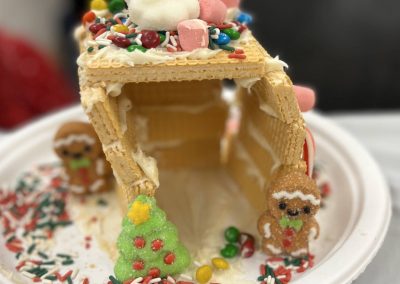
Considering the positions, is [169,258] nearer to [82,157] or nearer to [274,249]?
[274,249]

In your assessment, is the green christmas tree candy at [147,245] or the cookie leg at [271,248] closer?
the green christmas tree candy at [147,245]

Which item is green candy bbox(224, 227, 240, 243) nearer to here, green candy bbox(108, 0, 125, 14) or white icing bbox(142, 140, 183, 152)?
white icing bbox(142, 140, 183, 152)

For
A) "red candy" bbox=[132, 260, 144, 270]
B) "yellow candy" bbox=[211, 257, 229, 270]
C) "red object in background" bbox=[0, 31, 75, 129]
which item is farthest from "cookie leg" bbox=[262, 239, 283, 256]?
"red object in background" bbox=[0, 31, 75, 129]

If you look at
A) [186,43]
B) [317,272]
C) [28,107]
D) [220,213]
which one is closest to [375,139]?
[220,213]

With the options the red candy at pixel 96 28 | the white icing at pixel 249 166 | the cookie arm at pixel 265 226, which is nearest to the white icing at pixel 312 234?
the cookie arm at pixel 265 226

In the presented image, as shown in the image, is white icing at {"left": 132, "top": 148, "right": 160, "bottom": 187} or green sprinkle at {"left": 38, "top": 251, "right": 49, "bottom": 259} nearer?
white icing at {"left": 132, "top": 148, "right": 160, "bottom": 187}

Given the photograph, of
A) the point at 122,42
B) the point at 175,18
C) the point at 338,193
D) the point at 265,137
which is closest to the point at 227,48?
the point at 175,18

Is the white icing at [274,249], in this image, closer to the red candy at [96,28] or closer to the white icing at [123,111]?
the white icing at [123,111]
